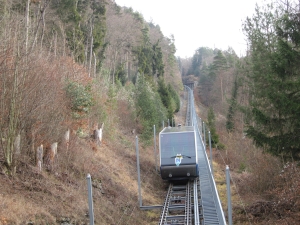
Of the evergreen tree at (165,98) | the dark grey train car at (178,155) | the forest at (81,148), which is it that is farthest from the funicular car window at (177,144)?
the evergreen tree at (165,98)

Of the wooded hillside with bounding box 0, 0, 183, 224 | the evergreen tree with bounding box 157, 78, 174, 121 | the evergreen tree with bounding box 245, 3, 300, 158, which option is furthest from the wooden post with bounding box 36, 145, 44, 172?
the evergreen tree with bounding box 157, 78, 174, 121

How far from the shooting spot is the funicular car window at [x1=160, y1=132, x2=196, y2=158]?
17.9 m

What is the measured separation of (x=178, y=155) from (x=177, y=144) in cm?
65

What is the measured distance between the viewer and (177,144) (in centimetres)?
1814

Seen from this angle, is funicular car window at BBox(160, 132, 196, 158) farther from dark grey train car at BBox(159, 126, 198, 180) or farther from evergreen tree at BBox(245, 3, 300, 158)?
evergreen tree at BBox(245, 3, 300, 158)

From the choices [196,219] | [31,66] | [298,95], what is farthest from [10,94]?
[298,95]

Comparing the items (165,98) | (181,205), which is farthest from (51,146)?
(165,98)

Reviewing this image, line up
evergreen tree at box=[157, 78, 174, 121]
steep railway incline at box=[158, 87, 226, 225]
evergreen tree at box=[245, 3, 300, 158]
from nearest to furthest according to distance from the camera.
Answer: steep railway incline at box=[158, 87, 226, 225], evergreen tree at box=[245, 3, 300, 158], evergreen tree at box=[157, 78, 174, 121]

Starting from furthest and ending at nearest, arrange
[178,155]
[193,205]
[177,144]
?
[177,144]
[178,155]
[193,205]

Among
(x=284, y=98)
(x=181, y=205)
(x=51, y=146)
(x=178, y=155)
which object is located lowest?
(x=181, y=205)

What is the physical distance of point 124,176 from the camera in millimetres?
17953

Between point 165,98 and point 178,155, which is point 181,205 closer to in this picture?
point 178,155

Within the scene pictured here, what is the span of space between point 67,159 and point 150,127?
14.7 metres

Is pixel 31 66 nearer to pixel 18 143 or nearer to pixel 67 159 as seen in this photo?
pixel 18 143
